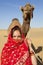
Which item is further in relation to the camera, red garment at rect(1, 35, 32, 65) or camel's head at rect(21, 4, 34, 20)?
camel's head at rect(21, 4, 34, 20)

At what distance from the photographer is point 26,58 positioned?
5.66m

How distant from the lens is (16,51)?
18.6 ft

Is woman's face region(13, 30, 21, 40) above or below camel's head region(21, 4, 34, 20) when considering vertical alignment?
above

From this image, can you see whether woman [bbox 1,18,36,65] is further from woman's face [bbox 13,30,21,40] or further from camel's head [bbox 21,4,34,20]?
camel's head [bbox 21,4,34,20]

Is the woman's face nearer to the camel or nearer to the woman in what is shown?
the woman

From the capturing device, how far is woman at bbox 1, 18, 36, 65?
18.4 feet

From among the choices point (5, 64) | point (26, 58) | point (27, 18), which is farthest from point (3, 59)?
point (27, 18)

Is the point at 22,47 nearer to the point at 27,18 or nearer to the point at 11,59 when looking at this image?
the point at 11,59

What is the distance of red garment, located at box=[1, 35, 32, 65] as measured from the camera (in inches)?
222

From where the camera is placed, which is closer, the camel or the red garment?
the red garment

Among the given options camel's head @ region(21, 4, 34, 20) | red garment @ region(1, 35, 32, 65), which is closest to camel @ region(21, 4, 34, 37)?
camel's head @ region(21, 4, 34, 20)

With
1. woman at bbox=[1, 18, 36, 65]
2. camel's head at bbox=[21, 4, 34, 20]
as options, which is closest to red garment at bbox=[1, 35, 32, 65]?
woman at bbox=[1, 18, 36, 65]

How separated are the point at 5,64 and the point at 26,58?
43 centimetres

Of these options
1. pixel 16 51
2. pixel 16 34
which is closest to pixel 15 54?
pixel 16 51
